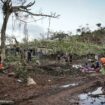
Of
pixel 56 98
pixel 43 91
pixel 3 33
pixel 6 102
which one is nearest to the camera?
pixel 6 102

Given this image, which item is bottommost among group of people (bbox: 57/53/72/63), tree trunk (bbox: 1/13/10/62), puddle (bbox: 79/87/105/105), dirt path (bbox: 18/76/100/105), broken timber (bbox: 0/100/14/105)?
puddle (bbox: 79/87/105/105)

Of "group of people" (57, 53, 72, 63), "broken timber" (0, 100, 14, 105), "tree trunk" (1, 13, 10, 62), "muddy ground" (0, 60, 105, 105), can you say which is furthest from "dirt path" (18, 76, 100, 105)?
"group of people" (57, 53, 72, 63)

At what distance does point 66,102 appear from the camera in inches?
495

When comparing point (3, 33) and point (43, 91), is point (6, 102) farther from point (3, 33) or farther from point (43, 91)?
point (3, 33)

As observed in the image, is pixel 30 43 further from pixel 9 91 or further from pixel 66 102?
pixel 66 102

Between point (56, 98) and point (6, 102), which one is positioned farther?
point (56, 98)

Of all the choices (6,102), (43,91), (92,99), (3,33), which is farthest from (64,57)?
(6,102)

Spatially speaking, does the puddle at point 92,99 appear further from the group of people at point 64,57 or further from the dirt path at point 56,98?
the group of people at point 64,57

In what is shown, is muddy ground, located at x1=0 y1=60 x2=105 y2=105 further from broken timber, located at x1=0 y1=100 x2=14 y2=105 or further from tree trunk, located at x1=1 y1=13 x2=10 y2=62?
tree trunk, located at x1=1 y1=13 x2=10 y2=62

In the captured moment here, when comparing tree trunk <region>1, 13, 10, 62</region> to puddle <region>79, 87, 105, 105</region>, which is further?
tree trunk <region>1, 13, 10, 62</region>

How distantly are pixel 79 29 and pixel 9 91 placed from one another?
40127mm

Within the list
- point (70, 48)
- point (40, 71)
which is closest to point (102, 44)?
point (70, 48)

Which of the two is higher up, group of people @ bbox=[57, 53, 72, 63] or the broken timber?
group of people @ bbox=[57, 53, 72, 63]

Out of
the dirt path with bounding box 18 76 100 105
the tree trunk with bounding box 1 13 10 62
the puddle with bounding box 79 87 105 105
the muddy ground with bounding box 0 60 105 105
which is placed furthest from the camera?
the tree trunk with bounding box 1 13 10 62
